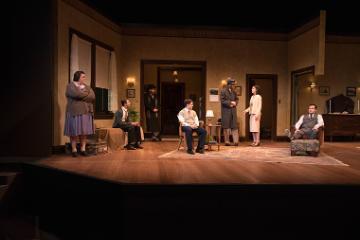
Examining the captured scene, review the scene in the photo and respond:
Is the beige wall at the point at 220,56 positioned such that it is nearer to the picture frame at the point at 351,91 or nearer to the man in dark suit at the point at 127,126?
the picture frame at the point at 351,91

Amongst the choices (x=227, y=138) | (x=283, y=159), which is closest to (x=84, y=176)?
A: (x=283, y=159)

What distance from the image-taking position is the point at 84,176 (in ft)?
17.5

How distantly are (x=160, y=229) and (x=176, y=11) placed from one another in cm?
692

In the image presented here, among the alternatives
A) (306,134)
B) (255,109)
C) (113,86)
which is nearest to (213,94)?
(255,109)

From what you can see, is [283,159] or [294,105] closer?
[283,159]

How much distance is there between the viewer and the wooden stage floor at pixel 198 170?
5130mm

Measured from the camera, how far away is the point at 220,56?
11.6 m

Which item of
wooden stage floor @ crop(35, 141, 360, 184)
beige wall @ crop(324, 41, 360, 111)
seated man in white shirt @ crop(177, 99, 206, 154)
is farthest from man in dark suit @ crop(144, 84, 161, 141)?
beige wall @ crop(324, 41, 360, 111)

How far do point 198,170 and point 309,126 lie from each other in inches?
131

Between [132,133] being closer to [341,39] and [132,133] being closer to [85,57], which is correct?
[85,57]

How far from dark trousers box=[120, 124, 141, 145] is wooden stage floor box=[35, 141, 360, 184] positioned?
1.21m

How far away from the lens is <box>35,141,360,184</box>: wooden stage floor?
16.8 ft

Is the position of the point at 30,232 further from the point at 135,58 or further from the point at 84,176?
the point at 135,58

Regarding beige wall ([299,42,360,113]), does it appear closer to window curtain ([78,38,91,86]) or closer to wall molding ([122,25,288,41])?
wall molding ([122,25,288,41])
